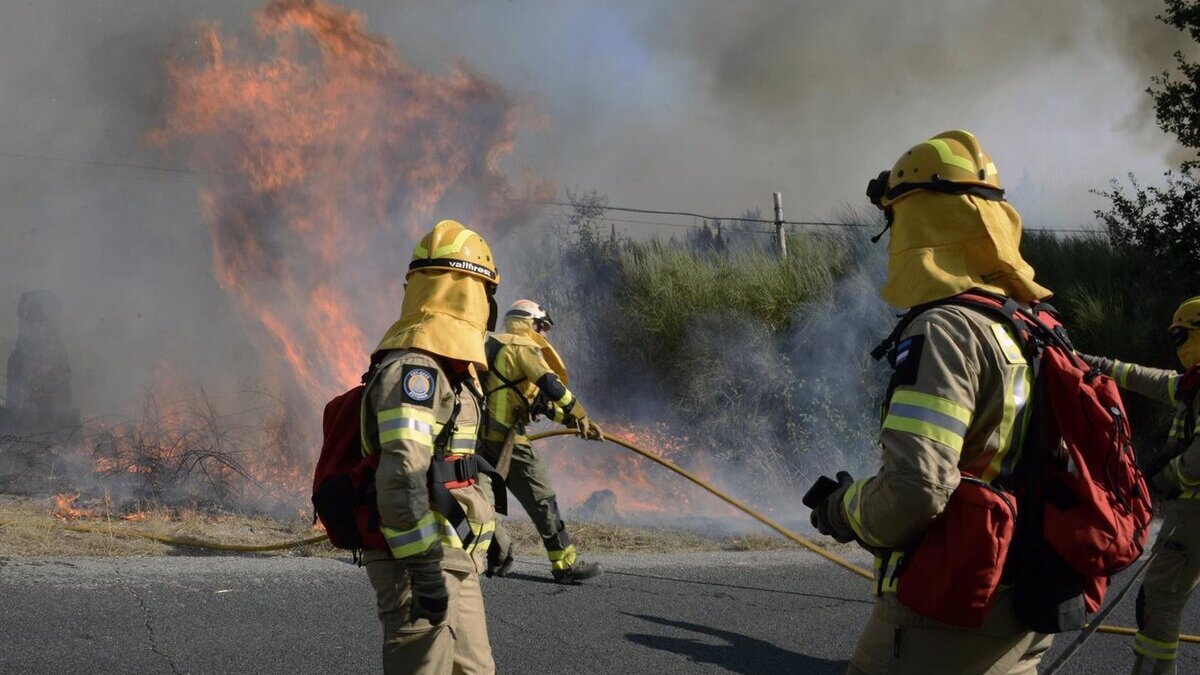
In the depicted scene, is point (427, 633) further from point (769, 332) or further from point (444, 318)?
point (769, 332)


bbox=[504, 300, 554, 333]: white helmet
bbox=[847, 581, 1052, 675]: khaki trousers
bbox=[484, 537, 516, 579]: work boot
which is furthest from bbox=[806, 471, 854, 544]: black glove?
bbox=[504, 300, 554, 333]: white helmet

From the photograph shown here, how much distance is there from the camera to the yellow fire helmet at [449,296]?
324 cm

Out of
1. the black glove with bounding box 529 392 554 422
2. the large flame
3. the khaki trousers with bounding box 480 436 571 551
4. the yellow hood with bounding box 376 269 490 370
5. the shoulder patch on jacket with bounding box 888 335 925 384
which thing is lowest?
the khaki trousers with bounding box 480 436 571 551

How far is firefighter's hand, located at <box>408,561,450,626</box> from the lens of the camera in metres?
2.92

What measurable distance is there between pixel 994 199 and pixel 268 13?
10.0m

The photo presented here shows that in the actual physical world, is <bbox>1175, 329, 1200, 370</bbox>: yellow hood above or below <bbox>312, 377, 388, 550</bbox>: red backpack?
above

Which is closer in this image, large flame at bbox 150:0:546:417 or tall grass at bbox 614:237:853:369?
large flame at bbox 150:0:546:417

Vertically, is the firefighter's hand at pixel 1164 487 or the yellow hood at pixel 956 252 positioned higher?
the yellow hood at pixel 956 252

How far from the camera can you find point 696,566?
7.02 meters

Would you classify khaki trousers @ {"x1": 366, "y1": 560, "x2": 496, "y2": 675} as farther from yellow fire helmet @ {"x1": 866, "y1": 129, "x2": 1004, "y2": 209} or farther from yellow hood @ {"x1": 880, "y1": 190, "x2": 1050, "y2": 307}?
yellow fire helmet @ {"x1": 866, "y1": 129, "x2": 1004, "y2": 209}

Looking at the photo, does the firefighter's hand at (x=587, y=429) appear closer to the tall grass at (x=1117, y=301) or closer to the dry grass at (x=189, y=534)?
the dry grass at (x=189, y=534)

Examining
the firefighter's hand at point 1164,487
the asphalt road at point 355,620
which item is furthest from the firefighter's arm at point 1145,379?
the asphalt road at point 355,620

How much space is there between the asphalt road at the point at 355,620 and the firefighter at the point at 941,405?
2671 millimetres

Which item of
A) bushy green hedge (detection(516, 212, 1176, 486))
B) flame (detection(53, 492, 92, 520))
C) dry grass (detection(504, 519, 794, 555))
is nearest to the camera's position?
flame (detection(53, 492, 92, 520))
